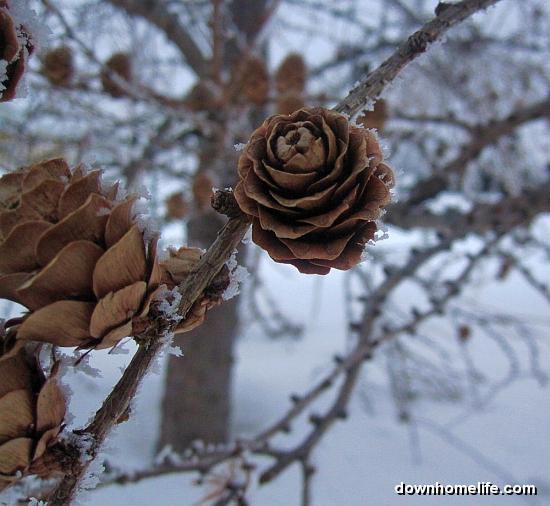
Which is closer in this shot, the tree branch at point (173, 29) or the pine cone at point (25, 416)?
the pine cone at point (25, 416)

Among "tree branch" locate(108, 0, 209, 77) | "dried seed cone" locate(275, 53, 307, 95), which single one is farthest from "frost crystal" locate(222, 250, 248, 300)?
"tree branch" locate(108, 0, 209, 77)

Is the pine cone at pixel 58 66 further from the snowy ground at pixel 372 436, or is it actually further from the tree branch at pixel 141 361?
the tree branch at pixel 141 361

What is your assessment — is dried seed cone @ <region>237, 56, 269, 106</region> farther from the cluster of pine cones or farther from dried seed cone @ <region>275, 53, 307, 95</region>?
the cluster of pine cones

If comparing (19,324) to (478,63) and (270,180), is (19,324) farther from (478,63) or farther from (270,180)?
(478,63)

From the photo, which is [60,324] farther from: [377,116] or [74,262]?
[377,116]

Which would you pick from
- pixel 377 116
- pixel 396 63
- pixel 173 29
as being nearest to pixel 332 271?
pixel 377 116

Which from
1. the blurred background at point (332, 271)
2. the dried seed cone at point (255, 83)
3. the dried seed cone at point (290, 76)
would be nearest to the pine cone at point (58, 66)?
the blurred background at point (332, 271)

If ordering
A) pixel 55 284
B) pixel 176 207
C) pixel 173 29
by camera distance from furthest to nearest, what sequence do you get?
pixel 173 29 < pixel 176 207 < pixel 55 284
